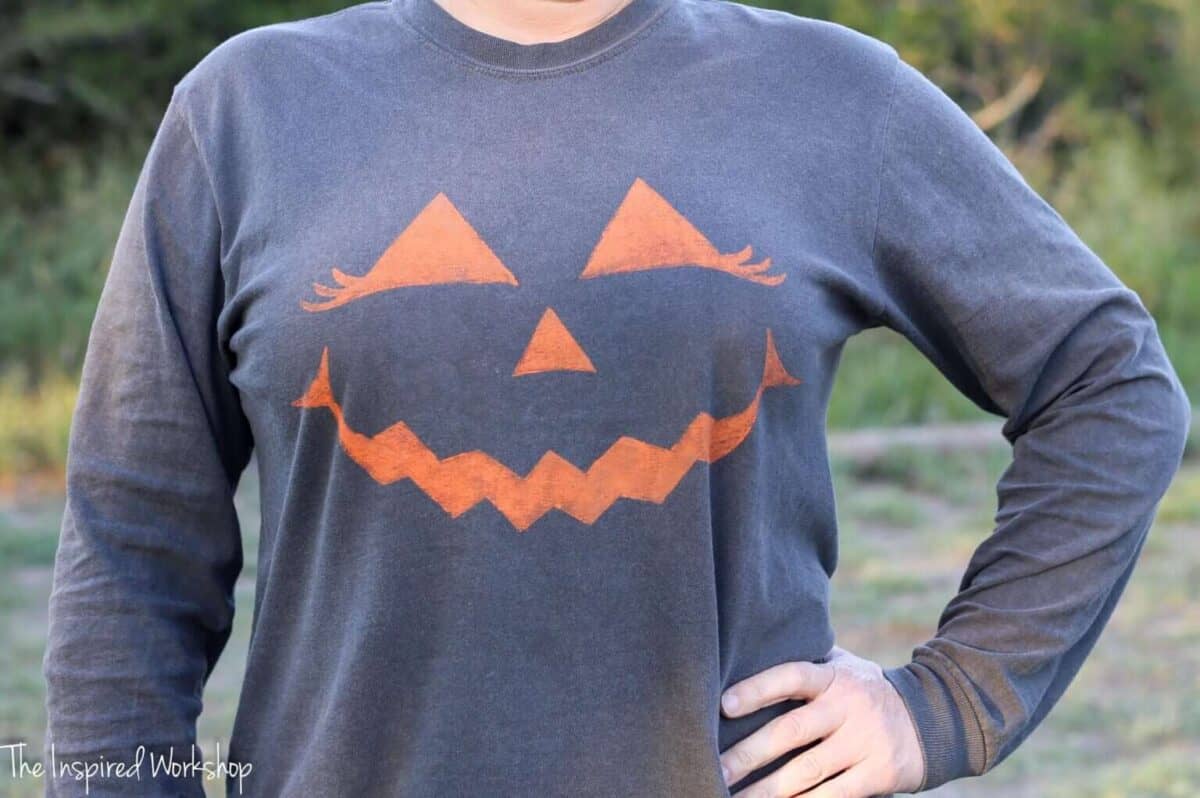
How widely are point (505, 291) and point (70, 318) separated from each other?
650cm

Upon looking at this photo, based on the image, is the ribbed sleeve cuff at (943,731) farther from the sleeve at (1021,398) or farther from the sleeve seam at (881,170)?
the sleeve seam at (881,170)

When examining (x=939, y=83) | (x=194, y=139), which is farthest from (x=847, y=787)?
(x=939, y=83)

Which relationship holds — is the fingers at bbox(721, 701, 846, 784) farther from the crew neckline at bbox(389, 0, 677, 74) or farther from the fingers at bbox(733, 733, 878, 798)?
the crew neckline at bbox(389, 0, 677, 74)

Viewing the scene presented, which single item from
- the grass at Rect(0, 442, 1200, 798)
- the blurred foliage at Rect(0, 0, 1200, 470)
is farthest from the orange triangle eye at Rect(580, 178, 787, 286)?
the blurred foliage at Rect(0, 0, 1200, 470)

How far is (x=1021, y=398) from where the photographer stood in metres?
1.69

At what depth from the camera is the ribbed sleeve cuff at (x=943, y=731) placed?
1670 millimetres

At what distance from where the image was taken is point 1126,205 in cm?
893

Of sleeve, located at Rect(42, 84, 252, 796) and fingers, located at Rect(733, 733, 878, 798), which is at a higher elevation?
sleeve, located at Rect(42, 84, 252, 796)

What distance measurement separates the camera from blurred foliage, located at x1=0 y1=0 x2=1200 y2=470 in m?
7.53

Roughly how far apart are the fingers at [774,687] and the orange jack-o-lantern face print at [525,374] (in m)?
0.23

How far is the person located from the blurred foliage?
5549 mm

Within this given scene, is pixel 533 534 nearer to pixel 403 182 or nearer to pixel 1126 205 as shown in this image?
pixel 403 182

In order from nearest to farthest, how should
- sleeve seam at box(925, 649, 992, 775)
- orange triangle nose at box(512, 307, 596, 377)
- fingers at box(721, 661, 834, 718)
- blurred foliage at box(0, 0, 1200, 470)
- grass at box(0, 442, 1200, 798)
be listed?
orange triangle nose at box(512, 307, 596, 377) < fingers at box(721, 661, 834, 718) < sleeve seam at box(925, 649, 992, 775) < grass at box(0, 442, 1200, 798) < blurred foliage at box(0, 0, 1200, 470)

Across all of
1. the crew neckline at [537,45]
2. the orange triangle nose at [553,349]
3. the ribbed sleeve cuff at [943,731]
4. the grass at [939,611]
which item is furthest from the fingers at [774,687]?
the grass at [939,611]
